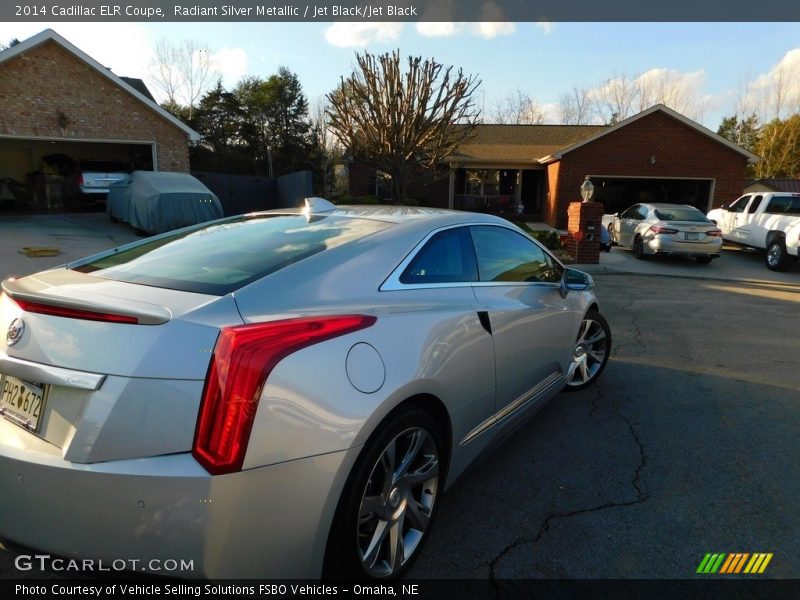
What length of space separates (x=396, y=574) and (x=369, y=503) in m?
0.41

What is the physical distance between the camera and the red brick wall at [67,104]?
1515 centimetres

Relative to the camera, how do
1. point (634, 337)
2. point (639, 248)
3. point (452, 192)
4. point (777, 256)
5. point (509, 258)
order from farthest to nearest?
1. point (452, 192)
2. point (639, 248)
3. point (777, 256)
4. point (634, 337)
5. point (509, 258)

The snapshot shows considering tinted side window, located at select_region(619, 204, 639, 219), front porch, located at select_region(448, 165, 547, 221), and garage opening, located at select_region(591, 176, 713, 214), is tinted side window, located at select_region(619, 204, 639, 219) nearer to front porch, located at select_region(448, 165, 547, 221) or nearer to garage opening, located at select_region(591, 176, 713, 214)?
garage opening, located at select_region(591, 176, 713, 214)

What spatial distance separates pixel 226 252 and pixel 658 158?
2240cm

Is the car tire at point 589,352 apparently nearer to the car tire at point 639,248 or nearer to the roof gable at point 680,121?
the car tire at point 639,248

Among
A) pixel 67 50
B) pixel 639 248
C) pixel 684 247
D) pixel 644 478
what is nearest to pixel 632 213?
pixel 639 248

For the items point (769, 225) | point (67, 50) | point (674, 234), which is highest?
point (67, 50)

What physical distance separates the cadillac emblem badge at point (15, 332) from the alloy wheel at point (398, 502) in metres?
1.40

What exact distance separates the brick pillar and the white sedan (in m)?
1.71

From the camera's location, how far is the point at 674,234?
42.3 ft

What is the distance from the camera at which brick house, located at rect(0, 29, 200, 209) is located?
49.6 ft

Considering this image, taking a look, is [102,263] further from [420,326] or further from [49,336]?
[420,326]

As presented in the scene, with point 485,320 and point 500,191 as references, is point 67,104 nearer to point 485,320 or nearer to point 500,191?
point 485,320

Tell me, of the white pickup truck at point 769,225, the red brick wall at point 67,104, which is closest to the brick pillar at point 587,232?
the white pickup truck at point 769,225
